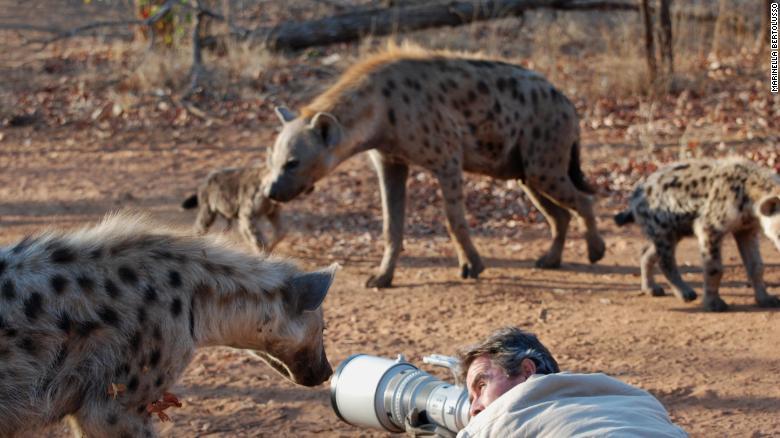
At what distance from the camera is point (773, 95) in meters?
9.54

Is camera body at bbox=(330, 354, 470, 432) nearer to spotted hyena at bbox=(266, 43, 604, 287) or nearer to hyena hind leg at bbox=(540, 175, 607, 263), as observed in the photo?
spotted hyena at bbox=(266, 43, 604, 287)

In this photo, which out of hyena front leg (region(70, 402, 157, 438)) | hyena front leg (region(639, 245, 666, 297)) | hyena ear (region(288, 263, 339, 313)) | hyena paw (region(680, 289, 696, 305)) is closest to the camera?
hyena front leg (region(70, 402, 157, 438))

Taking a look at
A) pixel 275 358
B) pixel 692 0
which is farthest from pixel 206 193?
pixel 692 0

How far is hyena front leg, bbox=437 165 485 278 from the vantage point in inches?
255

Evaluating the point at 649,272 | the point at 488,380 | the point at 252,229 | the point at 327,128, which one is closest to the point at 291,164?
the point at 327,128

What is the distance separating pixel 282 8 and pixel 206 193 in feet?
28.1

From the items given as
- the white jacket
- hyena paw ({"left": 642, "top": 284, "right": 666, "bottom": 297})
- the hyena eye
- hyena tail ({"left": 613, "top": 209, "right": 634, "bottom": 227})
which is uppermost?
the white jacket

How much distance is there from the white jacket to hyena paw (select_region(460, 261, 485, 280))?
4.01 metres

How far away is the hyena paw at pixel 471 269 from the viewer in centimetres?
659

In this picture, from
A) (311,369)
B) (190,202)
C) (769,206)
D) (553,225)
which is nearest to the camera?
(311,369)

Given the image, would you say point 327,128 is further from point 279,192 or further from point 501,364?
point 501,364

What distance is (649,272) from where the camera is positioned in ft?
20.1

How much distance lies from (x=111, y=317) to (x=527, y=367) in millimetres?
1464

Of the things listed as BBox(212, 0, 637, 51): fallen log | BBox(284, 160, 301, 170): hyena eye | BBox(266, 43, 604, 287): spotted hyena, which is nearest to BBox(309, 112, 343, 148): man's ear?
BBox(266, 43, 604, 287): spotted hyena
